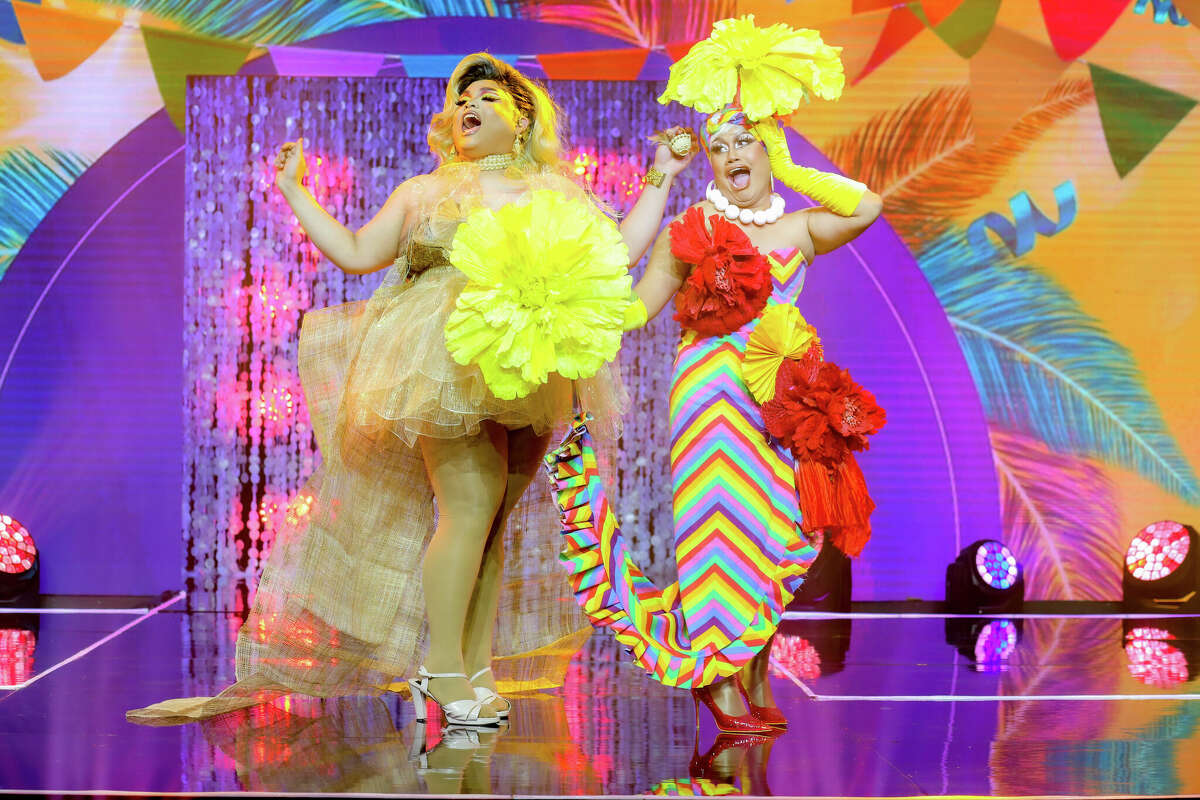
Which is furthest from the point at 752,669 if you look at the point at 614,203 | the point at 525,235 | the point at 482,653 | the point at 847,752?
the point at 614,203

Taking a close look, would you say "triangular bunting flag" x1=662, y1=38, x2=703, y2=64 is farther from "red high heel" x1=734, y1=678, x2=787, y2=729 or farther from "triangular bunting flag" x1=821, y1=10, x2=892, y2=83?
"red high heel" x1=734, y1=678, x2=787, y2=729

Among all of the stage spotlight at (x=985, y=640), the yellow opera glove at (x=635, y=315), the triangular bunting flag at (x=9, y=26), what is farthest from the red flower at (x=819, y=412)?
the triangular bunting flag at (x=9, y=26)

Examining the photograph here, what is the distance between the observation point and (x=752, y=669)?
2.92 meters

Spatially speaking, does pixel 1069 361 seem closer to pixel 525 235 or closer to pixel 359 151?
pixel 359 151

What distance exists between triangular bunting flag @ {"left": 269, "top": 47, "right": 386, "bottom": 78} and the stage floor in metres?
2.42

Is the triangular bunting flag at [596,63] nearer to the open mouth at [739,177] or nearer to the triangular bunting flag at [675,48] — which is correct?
the triangular bunting flag at [675,48]

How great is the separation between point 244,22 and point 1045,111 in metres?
3.37

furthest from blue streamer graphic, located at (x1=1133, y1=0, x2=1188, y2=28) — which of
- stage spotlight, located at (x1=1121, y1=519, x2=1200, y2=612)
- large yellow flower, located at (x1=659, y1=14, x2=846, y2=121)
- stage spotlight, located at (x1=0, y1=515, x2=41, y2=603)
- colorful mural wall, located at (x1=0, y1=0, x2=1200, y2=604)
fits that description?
stage spotlight, located at (x1=0, y1=515, x2=41, y2=603)

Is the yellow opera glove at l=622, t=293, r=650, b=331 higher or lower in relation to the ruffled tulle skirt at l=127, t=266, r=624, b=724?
higher

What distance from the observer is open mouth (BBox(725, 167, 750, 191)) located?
3053 mm

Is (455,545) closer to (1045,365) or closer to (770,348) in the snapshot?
(770,348)

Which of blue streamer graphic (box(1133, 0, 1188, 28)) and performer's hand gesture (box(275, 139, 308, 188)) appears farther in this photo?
blue streamer graphic (box(1133, 0, 1188, 28))

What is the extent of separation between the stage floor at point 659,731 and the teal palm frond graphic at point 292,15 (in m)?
2.54

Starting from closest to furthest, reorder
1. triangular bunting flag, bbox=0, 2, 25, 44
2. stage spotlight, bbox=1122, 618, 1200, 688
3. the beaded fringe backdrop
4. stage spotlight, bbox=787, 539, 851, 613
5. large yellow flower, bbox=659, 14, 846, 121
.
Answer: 1. large yellow flower, bbox=659, 14, 846, 121
2. stage spotlight, bbox=1122, 618, 1200, 688
3. stage spotlight, bbox=787, 539, 851, 613
4. the beaded fringe backdrop
5. triangular bunting flag, bbox=0, 2, 25, 44
